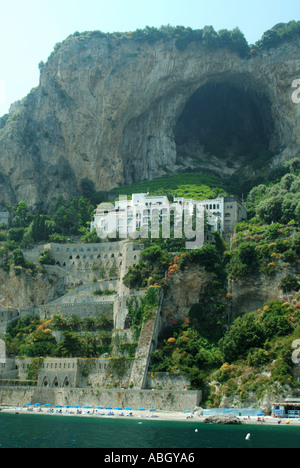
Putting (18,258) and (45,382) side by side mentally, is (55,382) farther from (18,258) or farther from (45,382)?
(18,258)

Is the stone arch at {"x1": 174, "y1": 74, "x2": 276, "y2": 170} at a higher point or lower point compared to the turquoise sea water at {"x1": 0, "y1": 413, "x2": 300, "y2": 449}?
higher

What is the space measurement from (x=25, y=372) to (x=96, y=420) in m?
16.0

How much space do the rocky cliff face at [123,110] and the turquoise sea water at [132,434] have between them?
5710 cm

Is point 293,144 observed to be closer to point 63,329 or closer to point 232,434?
point 63,329

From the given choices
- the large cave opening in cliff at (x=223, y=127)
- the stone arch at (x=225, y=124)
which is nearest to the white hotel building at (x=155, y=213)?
the large cave opening in cliff at (x=223, y=127)

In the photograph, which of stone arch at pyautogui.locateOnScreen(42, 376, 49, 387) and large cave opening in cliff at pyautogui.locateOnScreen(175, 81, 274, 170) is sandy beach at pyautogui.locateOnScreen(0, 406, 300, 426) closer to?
stone arch at pyautogui.locateOnScreen(42, 376, 49, 387)

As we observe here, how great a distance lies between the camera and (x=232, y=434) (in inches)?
1827

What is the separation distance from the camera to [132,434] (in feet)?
151

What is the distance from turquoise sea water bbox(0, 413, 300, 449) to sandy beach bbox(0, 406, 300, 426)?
1878 millimetres

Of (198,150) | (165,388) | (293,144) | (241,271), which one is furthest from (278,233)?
(198,150)

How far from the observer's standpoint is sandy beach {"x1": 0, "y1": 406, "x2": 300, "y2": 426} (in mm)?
52803

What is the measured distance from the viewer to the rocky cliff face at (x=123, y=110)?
108 m

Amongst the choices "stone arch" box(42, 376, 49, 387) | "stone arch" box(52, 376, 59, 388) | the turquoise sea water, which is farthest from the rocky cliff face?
the turquoise sea water

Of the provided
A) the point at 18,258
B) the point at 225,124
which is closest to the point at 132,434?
the point at 18,258
